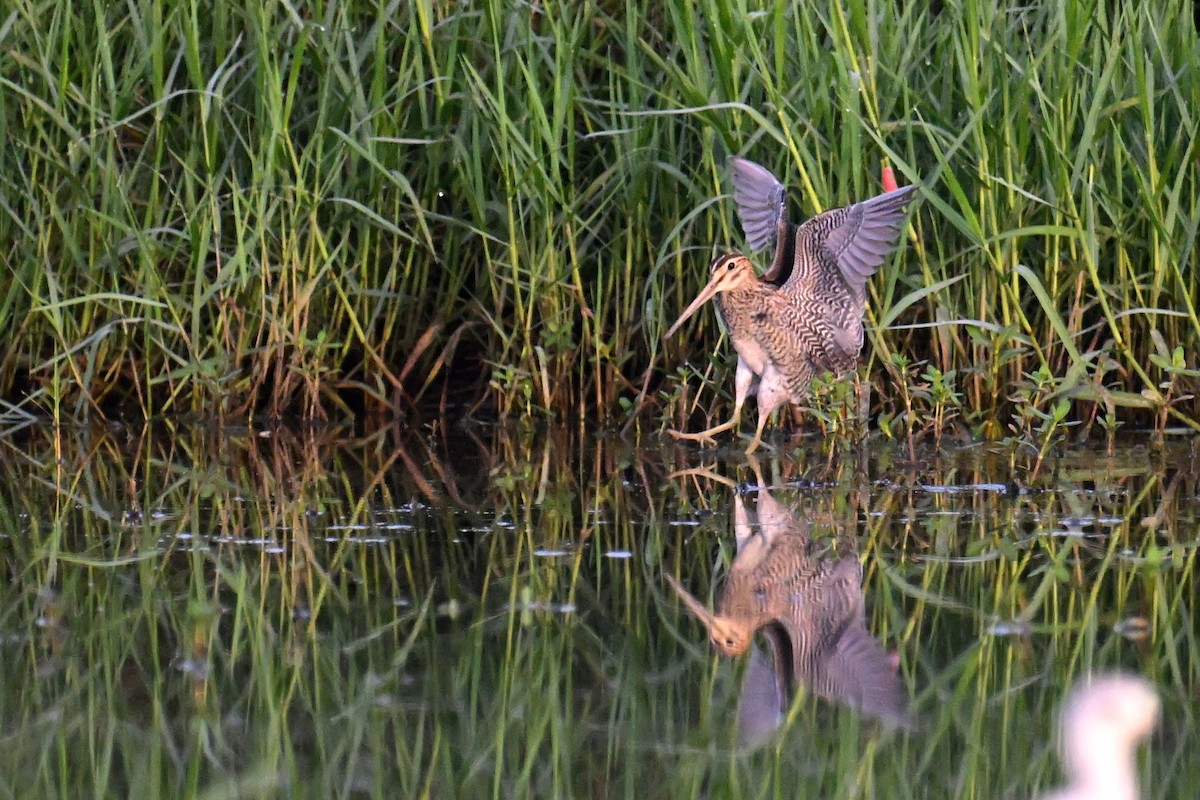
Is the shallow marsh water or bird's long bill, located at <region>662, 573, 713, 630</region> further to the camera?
bird's long bill, located at <region>662, 573, 713, 630</region>

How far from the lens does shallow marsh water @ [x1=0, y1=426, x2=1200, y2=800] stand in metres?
3.11

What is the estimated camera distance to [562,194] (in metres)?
6.42

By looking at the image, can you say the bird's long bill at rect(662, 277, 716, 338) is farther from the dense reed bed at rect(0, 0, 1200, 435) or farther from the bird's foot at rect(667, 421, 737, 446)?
the bird's foot at rect(667, 421, 737, 446)

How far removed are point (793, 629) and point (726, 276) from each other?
2.49 meters

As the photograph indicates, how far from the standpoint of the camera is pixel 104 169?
6543 mm

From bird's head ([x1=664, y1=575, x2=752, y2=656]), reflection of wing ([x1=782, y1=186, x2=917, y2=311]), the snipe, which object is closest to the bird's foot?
the snipe

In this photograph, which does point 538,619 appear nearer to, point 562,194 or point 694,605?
point 694,605

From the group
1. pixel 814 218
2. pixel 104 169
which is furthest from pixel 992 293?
pixel 104 169

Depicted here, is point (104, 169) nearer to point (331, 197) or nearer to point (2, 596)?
point (331, 197)

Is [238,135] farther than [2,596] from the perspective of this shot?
Yes

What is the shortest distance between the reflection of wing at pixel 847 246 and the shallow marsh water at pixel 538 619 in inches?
20.7

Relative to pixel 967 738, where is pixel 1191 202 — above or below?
above

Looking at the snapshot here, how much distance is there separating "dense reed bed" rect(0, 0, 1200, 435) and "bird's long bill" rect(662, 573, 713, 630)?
5.95ft

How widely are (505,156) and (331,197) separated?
64 cm
